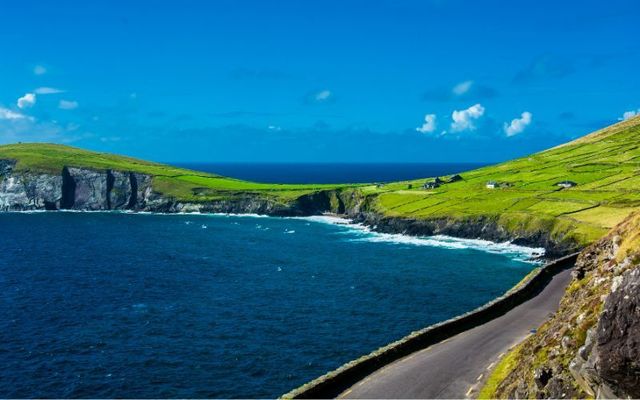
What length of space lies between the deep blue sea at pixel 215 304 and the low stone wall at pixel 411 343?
53.5 feet

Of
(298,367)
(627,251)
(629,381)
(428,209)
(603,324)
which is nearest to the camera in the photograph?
(629,381)

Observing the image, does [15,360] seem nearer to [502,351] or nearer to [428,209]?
[502,351]

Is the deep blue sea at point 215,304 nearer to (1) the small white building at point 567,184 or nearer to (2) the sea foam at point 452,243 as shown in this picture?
(2) the sea foam at point 452,243

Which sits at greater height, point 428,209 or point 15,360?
point 428,209

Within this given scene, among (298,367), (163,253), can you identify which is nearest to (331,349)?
(298,367)

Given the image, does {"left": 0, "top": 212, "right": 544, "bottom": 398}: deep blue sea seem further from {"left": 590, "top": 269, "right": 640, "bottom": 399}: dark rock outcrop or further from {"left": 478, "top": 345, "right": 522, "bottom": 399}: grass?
{"left": 590, "top": 269, "right": 640, "bottom": 399}: dark rock outcrop

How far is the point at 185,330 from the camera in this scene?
268ft

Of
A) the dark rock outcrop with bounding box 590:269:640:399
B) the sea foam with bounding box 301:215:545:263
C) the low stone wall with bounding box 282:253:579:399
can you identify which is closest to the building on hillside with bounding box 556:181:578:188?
the sea foam with bounding box 301:215:545:263

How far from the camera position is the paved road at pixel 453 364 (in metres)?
44.2

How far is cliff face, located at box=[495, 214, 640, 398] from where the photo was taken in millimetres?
18734

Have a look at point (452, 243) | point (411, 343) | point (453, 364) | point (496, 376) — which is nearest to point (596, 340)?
point (496, 376)

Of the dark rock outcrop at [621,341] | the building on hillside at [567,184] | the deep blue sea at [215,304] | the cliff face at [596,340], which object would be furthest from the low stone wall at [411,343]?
the building on hillside at [567,184]

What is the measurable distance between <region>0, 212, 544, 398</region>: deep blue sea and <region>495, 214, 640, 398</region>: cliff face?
110 feet

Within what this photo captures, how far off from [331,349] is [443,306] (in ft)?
86.2
